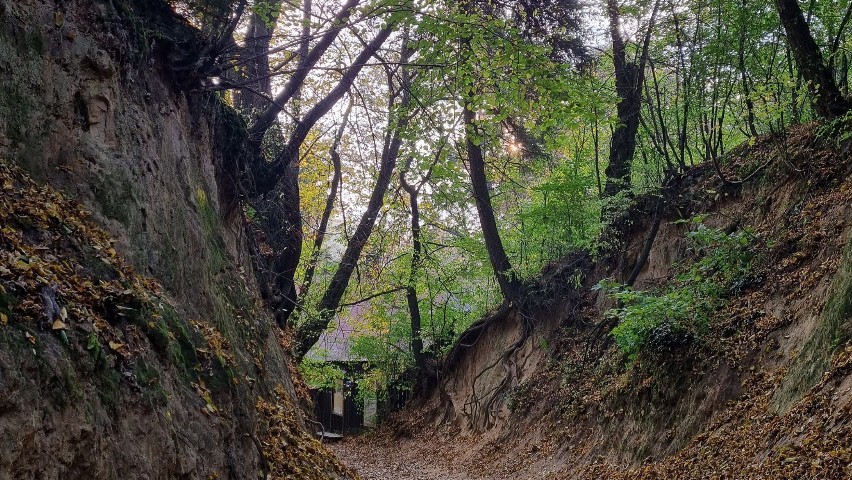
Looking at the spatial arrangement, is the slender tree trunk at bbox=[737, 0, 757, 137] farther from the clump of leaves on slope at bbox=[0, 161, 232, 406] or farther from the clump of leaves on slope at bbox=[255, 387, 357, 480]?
the clump of leaves on slope at bbox=[0, 161, 232, 406]

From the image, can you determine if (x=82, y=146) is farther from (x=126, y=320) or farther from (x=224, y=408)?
(x=224, y=408)

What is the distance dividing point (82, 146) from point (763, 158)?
9691mm

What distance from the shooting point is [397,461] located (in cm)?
1599

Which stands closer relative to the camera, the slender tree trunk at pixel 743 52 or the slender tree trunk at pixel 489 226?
the slender tree trunk at pixel 743 52

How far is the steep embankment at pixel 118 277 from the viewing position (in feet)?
10.3

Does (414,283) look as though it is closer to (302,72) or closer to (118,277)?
(302,72)

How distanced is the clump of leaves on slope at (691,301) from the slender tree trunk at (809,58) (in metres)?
2.06

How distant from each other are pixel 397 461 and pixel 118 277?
12.8 metres

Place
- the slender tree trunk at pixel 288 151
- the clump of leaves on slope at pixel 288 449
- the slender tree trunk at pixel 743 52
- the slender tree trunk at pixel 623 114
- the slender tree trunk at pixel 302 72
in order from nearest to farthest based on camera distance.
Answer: the clump of leaves on slope at pixel 288 449 → the slender tree trunk at pixel 302 72 → the slender tree trunk at pixel 743 52 → the slender tree trunk at pixel 288 151 → the slender tree trunk at pixel 623 114

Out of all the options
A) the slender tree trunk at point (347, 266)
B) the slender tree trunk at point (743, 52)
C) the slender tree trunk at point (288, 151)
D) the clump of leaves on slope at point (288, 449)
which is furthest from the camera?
the slender tree trunk at point (347, 266)

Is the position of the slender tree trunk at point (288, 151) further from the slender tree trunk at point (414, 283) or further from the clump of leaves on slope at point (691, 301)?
the slender tree trunk at point (414, 283)

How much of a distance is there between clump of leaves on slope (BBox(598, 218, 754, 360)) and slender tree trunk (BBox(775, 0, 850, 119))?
2058mm

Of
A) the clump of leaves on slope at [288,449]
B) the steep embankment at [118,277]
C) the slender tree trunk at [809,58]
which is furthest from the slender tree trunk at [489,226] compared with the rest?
the clump of leaves on slope at [288,449]

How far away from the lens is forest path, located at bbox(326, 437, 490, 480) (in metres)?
13.0
